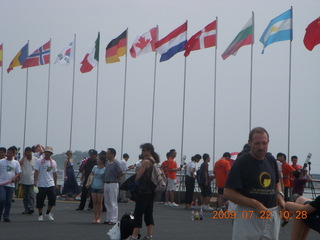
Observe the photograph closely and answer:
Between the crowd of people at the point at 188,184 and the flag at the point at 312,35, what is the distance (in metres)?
4.44

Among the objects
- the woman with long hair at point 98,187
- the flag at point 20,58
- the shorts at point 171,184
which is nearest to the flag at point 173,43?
the shorts at point 171,184

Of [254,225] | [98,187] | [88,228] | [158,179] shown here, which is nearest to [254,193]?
[254,225]

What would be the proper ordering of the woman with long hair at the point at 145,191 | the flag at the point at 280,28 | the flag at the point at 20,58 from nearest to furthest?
the woman with long hair at the point at 145,191, the flag at the point at 280,28, the flag at the point at 20,58

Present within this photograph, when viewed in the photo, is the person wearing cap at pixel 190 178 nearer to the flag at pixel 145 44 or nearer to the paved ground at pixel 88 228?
the paved ground at pixel 88 228

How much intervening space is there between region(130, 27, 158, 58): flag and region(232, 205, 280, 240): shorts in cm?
2492

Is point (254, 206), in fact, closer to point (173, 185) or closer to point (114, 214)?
point (114, 214)

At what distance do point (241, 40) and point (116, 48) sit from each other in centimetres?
715

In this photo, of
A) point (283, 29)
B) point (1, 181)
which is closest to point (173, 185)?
point (283, 29)

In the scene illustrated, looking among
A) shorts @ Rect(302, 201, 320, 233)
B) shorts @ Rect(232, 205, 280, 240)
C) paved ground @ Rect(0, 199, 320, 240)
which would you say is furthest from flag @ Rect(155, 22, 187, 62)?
shorts @ Rect(232, 205, 280, 240)

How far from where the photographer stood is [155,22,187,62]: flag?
30.1 metres

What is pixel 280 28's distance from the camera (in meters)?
26.7

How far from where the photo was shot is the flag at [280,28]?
87.3ft

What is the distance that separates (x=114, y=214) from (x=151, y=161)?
3880 millimetres

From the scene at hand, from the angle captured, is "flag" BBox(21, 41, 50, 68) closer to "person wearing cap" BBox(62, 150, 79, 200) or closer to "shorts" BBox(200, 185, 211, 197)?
"person wearing cap" BBox(62, 150, 79, 200)
